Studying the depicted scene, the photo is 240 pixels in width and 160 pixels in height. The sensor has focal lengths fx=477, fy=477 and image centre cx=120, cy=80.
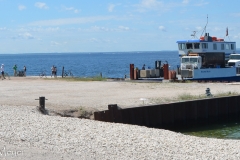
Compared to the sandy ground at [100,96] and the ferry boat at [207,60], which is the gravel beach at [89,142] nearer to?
the sandy ground at [100,96]

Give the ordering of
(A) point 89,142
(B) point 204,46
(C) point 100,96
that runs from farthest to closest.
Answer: (B) point 204,46
(C) point 100,96
(A) point 89,142

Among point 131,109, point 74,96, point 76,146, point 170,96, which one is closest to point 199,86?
point 170,96

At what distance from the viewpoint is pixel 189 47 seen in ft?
149

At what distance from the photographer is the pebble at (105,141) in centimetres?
1233

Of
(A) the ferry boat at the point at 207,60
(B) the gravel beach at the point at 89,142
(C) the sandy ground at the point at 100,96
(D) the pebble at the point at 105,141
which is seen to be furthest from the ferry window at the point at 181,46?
(D) the pebble at the point at 105,141

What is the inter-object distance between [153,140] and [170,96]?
1336 cm

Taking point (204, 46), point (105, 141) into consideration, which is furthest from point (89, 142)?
point (204, 46)

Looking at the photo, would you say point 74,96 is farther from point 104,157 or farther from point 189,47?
point 189,47

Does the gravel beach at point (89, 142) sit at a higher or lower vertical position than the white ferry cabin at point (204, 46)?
lower

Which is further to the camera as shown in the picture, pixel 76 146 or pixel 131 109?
pixel 131 109

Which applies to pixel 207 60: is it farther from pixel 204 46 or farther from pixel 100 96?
pixel 100 96

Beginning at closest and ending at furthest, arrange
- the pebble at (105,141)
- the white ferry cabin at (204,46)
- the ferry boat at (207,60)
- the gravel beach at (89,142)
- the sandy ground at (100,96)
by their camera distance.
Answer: the gravel beach at (89,142) → the pebble at (105,141) → the sandy ground at (100,96) → the ferry boat at (207,60) → the white ferry cabin at (204,46)

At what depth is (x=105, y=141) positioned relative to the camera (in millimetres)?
13625

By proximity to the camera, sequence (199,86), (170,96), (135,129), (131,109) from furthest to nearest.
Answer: (199,86) → (170,96) → (131,109) → (135,129)
